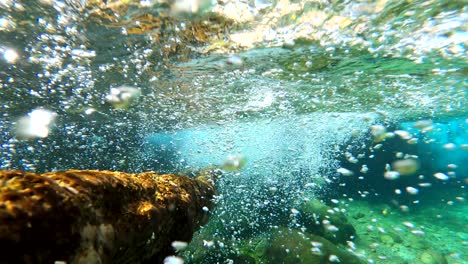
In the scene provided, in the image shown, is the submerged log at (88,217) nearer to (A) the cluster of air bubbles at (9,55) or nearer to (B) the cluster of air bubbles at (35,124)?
(A) the cluster of air bubbles at (9,55)

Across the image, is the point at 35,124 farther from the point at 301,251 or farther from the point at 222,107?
the point at 301,251

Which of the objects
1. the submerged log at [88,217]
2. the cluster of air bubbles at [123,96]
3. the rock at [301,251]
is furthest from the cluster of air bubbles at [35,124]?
the submerged log at [88,217]

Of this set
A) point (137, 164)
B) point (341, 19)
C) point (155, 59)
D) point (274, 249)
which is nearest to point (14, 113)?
point (155, 59)

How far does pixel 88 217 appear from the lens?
2.71 m

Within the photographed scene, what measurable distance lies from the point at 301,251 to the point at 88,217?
9668mm

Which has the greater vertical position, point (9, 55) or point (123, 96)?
point (9, 55)

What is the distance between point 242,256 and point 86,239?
8.85m

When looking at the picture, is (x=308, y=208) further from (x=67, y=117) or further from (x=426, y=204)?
(x=67, y=117)

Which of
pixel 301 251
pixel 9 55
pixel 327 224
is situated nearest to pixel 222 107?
pixel 327 224

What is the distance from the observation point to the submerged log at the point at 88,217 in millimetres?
2000

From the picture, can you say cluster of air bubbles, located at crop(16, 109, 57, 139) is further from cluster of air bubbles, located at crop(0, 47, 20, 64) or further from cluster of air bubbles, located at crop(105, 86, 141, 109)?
cluster of air bubbles, located at crop(0, 47, 20, 64)

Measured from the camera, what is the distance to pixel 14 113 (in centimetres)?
1652

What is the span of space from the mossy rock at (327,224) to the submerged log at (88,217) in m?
11.7

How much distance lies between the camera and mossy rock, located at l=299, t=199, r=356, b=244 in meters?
14.3
